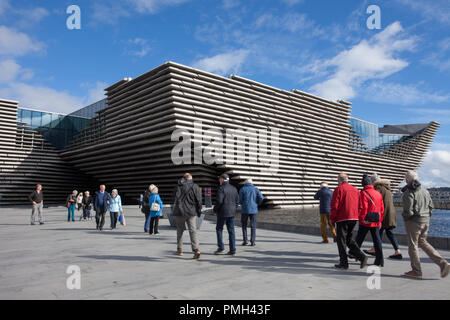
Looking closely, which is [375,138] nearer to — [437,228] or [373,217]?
[437,228]

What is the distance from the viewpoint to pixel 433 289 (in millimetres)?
4164

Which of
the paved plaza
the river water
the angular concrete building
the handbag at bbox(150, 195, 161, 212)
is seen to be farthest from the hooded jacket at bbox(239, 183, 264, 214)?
the angular concrete building

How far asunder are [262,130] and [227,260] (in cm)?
2181

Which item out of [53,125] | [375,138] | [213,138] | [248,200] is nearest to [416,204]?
[248,200]

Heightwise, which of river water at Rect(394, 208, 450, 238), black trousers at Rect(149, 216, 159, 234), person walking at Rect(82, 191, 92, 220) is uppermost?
person walking at Rect(82, 191, 92, 220)

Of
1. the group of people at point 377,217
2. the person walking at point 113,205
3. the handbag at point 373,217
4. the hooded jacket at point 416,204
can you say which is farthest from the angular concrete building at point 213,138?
the hooded jacket at point 416,204

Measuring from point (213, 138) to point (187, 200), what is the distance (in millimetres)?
17794

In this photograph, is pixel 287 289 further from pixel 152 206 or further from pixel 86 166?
pixel 86 166

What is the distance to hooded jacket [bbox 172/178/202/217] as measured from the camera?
6418 mm

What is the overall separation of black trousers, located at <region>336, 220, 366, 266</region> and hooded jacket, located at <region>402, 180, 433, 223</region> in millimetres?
837

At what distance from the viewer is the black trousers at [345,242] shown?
5387 mm

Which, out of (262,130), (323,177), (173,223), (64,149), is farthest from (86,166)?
(173,223)

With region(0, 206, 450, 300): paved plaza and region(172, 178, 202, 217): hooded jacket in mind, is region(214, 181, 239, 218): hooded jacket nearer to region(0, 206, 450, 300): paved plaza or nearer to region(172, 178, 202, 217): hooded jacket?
region(172, 178, 202, 217): hooded jacket

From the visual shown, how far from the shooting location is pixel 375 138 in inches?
2128
